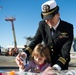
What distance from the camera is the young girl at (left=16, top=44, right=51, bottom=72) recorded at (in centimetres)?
294

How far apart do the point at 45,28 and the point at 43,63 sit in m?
0.48

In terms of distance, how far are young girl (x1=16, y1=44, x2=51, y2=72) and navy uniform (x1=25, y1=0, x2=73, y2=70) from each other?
0.13 metres

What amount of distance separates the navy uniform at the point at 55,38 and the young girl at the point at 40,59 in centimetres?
13

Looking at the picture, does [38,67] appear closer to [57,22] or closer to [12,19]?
[57,22]

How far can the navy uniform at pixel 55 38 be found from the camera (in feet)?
9.66

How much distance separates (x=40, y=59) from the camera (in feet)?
9.75

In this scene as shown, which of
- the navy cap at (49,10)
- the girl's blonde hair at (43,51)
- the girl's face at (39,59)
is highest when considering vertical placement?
the navy cap at (49,10)

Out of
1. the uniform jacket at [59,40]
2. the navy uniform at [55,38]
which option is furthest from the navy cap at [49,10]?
the uniform jacket at [59,40]

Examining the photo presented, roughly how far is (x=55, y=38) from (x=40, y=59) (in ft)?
1.14

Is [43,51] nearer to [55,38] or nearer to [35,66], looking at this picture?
[35,66]

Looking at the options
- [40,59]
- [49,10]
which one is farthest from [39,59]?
Answer: [49,10]

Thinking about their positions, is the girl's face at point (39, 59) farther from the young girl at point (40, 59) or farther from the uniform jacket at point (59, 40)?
the uniform jacket at point (59, 40)

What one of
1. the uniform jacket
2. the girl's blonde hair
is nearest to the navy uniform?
the uniform jacket

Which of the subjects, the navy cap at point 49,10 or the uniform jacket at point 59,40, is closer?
the navy cap at point 49,10
